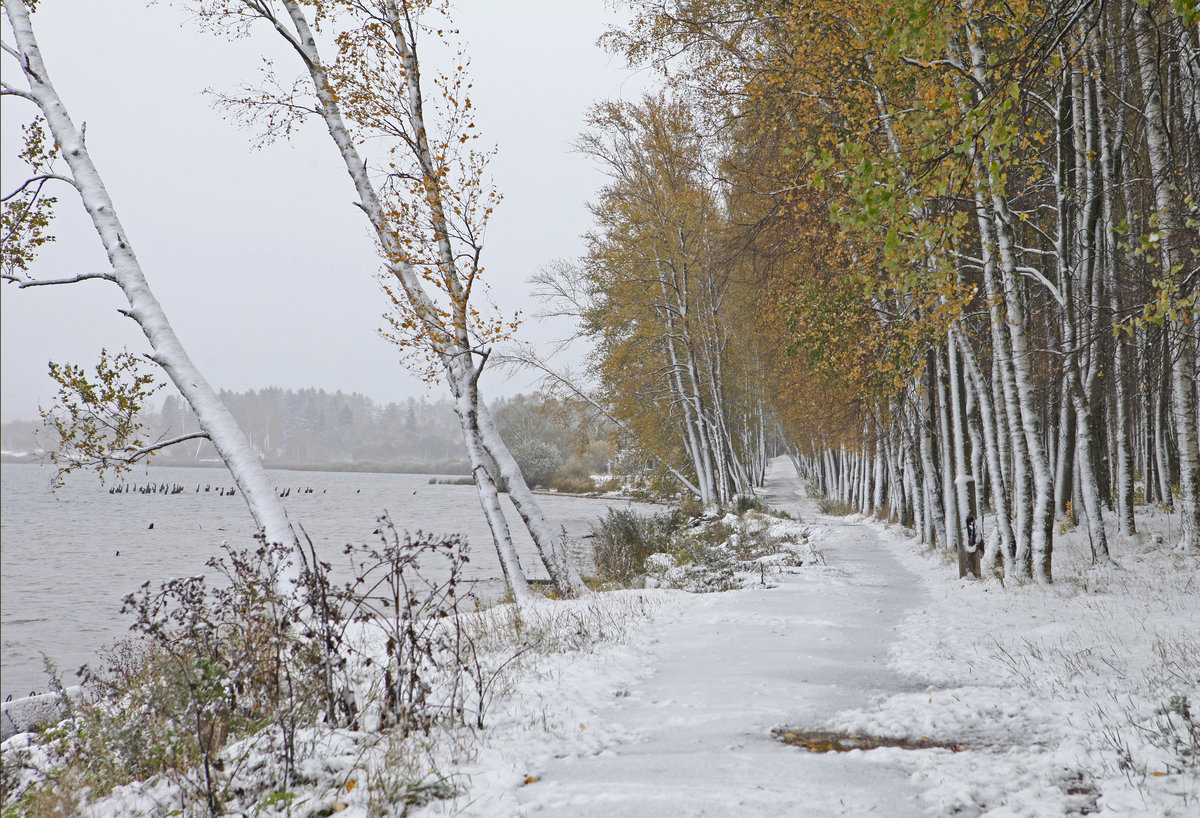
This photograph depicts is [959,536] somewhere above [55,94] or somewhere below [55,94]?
below

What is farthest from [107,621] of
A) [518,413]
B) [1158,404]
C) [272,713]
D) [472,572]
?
[518,413]

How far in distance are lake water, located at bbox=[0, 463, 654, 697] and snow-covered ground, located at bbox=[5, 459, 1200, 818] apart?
240 centimetres

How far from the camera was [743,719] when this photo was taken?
4117mm

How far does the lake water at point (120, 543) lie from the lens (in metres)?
11.8

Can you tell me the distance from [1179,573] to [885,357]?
4317mm

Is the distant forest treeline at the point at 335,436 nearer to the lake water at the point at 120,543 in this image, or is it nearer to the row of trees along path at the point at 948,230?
the lake water at the point at 120,543

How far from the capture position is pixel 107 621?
12.8 metres

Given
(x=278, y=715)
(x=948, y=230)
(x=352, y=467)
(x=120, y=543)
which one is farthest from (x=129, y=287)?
(x=352, y=467)

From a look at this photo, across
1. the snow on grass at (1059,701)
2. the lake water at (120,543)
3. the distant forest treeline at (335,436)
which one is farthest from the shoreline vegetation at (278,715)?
the distant forest treeline at (335,436)

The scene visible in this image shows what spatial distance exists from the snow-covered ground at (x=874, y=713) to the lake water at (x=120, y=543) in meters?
2.66

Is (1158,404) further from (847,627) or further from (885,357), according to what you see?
(847,627)

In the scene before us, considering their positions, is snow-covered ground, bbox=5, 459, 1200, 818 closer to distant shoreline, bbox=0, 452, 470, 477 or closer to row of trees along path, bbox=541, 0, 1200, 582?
row of trees along path, bbox=541, 0, 1200, 582

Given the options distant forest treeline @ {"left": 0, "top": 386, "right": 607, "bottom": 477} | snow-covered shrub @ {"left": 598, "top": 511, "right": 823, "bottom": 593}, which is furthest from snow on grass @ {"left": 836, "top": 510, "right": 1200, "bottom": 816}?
distant forest treeline @ {"left": 0, "top": 386, "right": 607, "bottom": 477}

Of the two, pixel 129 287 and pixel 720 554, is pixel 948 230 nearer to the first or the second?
pixel 129 287
